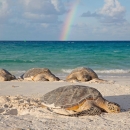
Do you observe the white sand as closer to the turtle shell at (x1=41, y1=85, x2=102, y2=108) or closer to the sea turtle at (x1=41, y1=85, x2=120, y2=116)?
the sea turtle at (x1=41, y1=85, x2=120, y2=116)

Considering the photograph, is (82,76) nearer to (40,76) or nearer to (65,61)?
Answer: (40,76)

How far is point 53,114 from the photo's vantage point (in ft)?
25.4

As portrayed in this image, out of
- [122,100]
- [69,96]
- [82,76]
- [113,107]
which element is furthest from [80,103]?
[82,76]

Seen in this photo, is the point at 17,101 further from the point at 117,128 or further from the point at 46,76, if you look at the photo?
the point at 46,76

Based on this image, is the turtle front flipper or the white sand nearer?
the white sand

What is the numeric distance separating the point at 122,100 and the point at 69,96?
2585mm

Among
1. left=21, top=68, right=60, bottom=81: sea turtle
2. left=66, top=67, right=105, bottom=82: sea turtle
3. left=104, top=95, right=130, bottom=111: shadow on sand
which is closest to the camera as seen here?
left=104, top=95, right=130, bottom=111: shadow on sand

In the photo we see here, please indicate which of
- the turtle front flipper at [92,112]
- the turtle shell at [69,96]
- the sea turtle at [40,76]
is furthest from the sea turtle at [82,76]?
the turtle front flipper at [92,112]

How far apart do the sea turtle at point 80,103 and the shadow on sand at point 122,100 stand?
1010 mm

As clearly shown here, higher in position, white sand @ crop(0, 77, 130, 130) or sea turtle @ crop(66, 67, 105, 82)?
sea turtle @ crop(66, 67, 105, 82)

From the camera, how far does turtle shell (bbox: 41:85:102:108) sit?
7.77 m

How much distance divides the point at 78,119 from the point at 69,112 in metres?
0.47

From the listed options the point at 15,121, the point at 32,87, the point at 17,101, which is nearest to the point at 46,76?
the point at 32,87

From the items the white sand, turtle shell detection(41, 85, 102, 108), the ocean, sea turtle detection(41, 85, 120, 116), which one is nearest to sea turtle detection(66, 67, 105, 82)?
the white sand
